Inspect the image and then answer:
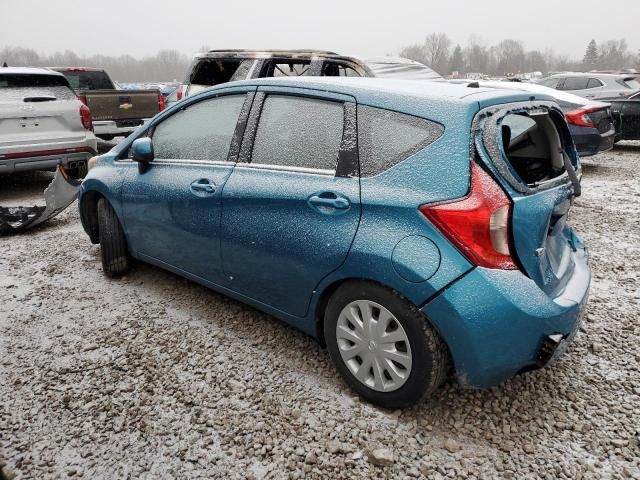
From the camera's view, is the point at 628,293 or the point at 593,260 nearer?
the point at 628,293

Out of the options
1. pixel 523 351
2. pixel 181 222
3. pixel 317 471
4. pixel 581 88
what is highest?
pixel 581 88

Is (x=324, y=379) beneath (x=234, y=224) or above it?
beneath

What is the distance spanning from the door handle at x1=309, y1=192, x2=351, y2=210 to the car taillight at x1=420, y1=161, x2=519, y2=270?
1.43 feet

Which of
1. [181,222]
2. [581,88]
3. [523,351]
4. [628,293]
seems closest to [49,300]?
[181,222]

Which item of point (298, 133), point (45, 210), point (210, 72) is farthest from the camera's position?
point (210, 72)

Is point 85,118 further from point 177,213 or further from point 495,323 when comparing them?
point 495,323

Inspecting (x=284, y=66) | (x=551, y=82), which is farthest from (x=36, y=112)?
(x=551, y=82)

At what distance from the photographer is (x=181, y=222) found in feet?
10.1

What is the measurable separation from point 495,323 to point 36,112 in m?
6.58

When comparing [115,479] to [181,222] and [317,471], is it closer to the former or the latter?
[317,471]

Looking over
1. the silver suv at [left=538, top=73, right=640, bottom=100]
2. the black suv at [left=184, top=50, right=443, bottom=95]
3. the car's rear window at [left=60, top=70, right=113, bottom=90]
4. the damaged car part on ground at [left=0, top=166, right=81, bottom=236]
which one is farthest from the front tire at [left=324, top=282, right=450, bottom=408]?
the car's rear window at [left=60, top=70, right=113, bottom=90]

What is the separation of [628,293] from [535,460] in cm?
209

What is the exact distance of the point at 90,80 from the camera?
36.3 ft

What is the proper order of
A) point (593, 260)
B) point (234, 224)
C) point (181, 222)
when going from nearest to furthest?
point (234, 224), point (181, 222), point (593, 260)
